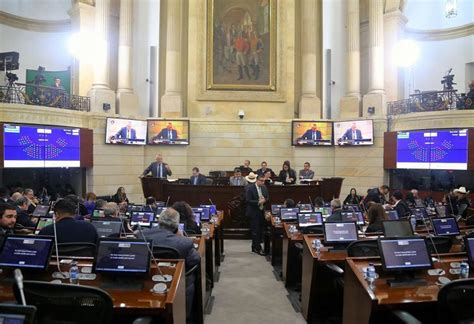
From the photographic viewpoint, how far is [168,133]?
50.2 feet

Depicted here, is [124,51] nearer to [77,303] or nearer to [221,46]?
[221,46]

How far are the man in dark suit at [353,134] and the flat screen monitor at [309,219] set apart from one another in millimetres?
9165

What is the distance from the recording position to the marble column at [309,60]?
53.1 feet

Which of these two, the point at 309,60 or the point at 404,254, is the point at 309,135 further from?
the point at 404,254

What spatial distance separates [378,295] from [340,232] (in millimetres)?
1829

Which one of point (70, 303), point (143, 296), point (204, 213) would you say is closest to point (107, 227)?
point (204, 213)

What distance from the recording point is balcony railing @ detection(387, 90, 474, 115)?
12.9m

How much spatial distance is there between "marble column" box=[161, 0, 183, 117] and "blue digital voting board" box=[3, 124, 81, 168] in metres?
3.55

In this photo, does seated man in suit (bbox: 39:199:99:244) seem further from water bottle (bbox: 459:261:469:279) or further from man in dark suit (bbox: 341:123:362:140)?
man in dark suit (bbox: 341:123:362:140)

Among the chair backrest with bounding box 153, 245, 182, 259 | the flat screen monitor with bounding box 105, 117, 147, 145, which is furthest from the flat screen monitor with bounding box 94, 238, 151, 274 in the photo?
the flat screen monitor with bounding box 105, 117, 147, 145

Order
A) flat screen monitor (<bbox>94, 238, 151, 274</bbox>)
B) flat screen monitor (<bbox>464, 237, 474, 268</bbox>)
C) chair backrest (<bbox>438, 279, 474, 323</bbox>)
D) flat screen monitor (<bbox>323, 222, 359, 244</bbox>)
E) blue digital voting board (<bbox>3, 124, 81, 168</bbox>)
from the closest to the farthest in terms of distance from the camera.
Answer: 1. chair backrest (<bbox>438, 279, 474, 323</bbox>)
2. flat screen monitor (<bbox>94, 238, 151, 274</bbox>)
3. flat screen monitor (<bbox>464, 237, 474, 268</bbox>)
4. flat screen monitor (<bbox>323, 222, 359, 244</bbox>)
5. blue digital voting board (<bbox>3, 124, 81, 168</bbox>)

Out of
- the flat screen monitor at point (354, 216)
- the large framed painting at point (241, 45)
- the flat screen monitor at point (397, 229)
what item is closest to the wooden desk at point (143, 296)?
the flat screen monitor at point (397, 229)

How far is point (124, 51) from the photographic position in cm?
1577

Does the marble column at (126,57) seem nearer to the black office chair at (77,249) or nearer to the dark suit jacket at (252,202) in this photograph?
the dark suit jacket at (252,202)
